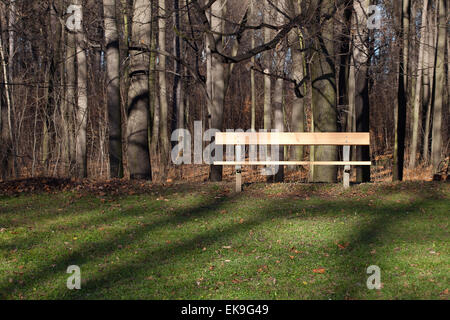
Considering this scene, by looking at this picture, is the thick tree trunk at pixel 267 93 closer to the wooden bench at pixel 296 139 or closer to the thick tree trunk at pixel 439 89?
the thick tree trunk at pixel 439 89

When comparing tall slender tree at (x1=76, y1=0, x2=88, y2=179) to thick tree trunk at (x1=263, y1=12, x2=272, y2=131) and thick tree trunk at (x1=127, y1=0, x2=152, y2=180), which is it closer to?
thick tree trunk at (x1=127, y1=0, x2=152, y2=180)

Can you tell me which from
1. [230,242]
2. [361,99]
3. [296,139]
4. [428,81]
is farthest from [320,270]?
[428,81]

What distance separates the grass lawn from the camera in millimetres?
4773

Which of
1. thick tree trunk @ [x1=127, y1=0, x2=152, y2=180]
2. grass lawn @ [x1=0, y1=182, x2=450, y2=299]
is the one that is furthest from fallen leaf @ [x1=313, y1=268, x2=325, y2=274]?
thick tree trunk @ [x1=127, y1=0, x2=152, y2=180]

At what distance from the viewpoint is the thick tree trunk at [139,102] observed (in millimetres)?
11672

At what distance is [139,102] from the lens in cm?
1170

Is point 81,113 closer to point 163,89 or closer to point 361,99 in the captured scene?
point 163,89

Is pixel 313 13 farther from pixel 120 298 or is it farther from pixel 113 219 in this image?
pixel 120 298

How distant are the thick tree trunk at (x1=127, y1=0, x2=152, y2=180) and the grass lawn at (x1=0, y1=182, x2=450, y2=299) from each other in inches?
99.8

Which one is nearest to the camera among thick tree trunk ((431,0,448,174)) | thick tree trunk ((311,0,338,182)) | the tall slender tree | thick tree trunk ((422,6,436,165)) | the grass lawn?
the grass lawn

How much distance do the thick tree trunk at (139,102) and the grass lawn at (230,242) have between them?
254 cm

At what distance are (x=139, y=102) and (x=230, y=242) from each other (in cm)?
621

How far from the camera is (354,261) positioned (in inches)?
215

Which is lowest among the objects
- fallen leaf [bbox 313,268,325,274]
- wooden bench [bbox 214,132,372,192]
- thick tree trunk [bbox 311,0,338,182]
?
fallen leaf [bbox 313,268,325,274]
